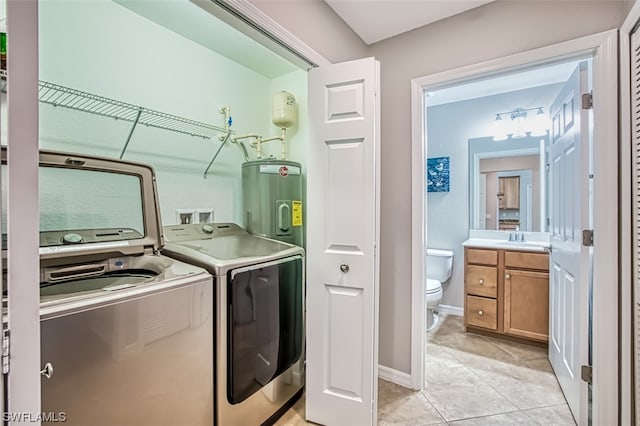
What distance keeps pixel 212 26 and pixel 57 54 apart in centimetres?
86

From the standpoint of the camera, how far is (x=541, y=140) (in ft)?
10.1

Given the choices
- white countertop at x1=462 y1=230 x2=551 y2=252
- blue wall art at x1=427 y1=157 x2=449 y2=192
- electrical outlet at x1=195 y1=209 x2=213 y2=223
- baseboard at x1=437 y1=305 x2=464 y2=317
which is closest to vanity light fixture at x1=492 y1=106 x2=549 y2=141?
blue wall art at x1=427 y1=157 x2=449 y2=192

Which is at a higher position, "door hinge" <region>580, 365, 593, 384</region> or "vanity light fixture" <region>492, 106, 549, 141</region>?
"vanity light fixture" <region>492, 106, 549, 141</region>

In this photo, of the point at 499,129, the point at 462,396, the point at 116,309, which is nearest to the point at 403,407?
the point at 462,396

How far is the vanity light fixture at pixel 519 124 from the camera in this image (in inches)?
119

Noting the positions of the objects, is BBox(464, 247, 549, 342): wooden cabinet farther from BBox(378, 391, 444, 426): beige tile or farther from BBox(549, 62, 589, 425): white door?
BBox(378, 391, 444, 426): beige tile

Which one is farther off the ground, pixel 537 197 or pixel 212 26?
pixel 212 26

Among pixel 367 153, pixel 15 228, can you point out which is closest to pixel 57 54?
pixel 15 228

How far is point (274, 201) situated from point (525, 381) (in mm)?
2191

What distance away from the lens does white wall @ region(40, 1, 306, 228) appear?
1574mm

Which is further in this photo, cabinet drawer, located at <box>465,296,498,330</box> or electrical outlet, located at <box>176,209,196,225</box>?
cabinet drawer, located at <box>465,296,498,330</box>

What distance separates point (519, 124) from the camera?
3117 millimetres

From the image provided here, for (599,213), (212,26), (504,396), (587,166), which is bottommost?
(504,396)

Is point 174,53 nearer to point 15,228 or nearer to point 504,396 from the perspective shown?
point 15,228
